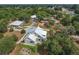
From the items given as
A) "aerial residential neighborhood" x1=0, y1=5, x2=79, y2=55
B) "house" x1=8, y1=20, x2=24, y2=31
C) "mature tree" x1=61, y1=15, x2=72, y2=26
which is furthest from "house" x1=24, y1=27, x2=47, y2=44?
"mature tree" x1=61, y1=15, x2=72, y2=26

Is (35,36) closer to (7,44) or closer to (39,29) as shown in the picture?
(39,29)

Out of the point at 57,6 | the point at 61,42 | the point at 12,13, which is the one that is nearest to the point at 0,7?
the point at 12,13

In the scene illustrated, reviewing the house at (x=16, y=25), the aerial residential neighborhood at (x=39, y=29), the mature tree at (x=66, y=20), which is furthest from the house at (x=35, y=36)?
the mature tree at (x=66, y=20)

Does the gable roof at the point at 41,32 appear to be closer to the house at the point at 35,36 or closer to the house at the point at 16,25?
the house at the point at 35,36

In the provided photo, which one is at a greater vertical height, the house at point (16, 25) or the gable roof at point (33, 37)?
the house at point (16, 25)

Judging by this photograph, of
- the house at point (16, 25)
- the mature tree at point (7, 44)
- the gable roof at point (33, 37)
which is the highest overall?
the house at point (16, 25)

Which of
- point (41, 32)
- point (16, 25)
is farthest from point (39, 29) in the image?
point (16, 25)

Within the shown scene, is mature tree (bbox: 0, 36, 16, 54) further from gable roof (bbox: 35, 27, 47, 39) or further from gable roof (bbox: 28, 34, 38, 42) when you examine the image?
gable roof (bbox: 35, 27, 47, 39)

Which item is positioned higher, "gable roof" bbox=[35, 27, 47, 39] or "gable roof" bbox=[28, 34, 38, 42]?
"gable roof" bbox=[35, 27, 47, 39]

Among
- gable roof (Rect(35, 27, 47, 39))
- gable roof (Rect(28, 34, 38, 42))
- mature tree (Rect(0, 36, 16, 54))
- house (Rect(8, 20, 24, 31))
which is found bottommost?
mature tree (Rect(0, 36, 16, 54))
